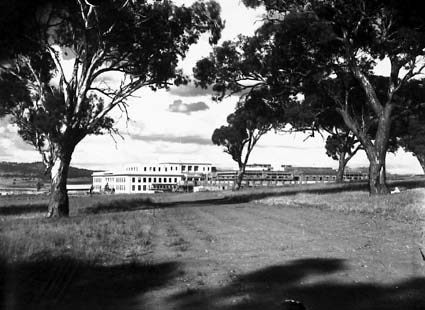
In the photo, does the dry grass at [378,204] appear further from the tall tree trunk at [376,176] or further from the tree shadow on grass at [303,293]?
the tree shadow on grass at [303,293]

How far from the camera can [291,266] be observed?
8.53 meters

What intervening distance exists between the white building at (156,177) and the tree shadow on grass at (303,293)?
167 feet

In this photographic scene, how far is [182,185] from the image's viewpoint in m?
104

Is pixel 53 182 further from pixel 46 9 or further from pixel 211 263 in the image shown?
pixel 211 263

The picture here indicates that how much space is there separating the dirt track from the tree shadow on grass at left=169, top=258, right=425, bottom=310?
1cm

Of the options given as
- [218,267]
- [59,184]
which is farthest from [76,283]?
[59,184]

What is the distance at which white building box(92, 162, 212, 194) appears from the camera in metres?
68.9

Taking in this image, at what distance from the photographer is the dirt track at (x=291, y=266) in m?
6.57

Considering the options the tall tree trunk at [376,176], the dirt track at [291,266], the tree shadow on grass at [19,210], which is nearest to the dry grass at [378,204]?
the tall tree trunk at [376,176]

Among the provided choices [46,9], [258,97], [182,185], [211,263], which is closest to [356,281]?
[211,263]

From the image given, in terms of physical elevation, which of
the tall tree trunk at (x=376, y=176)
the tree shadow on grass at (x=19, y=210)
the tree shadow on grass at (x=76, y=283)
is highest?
the tall tree trunk at (x=376, y=176)

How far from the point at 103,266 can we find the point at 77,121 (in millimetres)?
12804

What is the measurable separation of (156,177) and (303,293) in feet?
332

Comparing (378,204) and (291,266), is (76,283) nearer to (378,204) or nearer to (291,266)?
(291,266)
